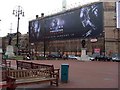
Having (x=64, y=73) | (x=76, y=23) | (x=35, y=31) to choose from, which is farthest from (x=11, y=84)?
(x=35, y=31)

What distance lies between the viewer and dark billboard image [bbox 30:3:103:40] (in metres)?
75.8

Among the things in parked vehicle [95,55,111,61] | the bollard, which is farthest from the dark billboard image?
the bollard

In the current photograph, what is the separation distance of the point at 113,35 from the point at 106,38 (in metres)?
3.17

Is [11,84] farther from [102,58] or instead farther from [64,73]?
[102,58]

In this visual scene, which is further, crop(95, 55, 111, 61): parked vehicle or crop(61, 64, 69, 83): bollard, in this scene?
crop(95, 55, 111, 61): parked vehicle

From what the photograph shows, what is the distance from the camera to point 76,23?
8394 centimetres

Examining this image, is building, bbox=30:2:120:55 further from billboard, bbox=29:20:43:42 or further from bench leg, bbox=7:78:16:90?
bench leg, bbox=7:78:16:90

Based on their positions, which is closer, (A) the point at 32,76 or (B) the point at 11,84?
(B) the point at 11,84

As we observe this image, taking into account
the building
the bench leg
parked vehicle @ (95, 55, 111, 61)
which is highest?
the building

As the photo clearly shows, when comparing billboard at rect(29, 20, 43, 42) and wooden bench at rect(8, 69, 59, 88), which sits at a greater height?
billboard at rect(29, 20, 43, 42)

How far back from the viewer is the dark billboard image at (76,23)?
249ft

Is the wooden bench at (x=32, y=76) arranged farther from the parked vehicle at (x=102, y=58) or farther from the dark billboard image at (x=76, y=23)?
the dark billboard image at (x=76, y=23)

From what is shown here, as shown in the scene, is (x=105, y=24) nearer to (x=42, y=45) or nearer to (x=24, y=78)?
(x=42, y=45)

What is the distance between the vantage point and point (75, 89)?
11719 mm
